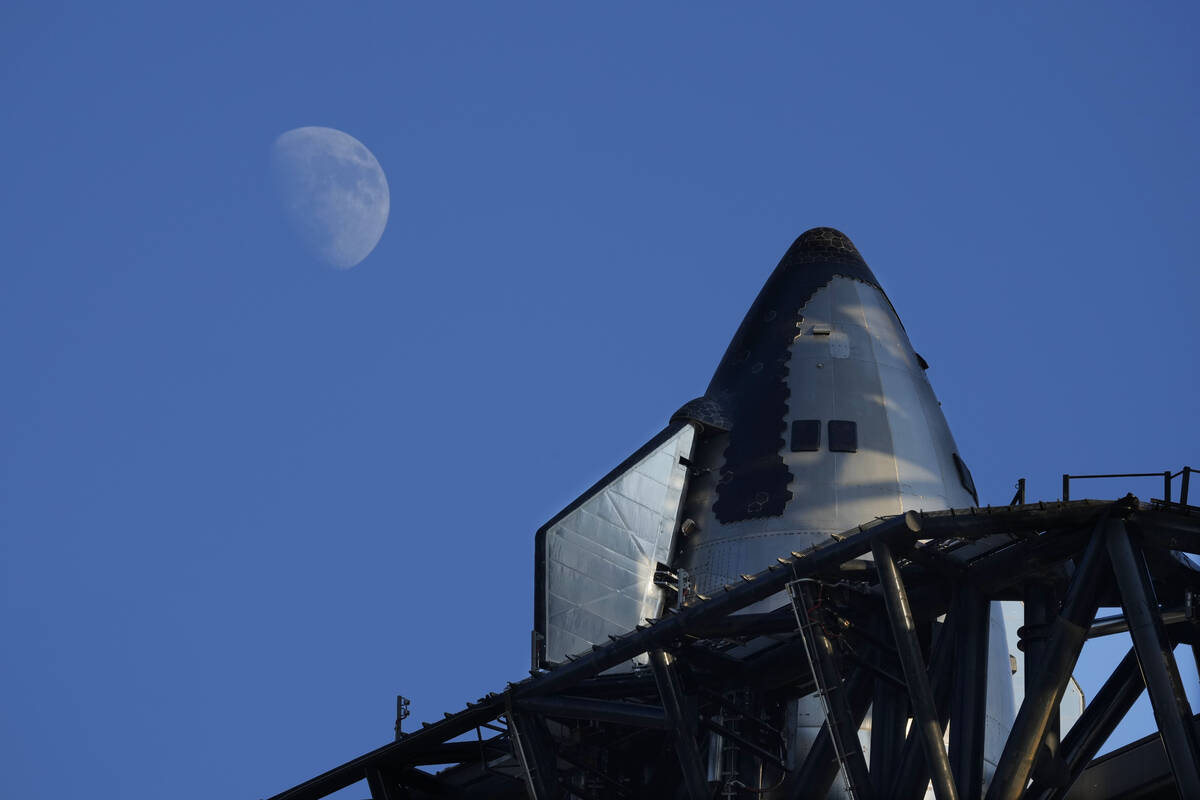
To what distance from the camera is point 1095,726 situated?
29.3 m

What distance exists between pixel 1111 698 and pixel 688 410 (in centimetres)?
1521

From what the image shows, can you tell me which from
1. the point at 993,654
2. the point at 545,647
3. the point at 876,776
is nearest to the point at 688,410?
the point at 545,647

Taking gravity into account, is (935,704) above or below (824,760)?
above

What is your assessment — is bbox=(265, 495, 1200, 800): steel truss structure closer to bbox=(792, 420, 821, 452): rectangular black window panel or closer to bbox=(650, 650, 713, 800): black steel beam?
bbox=(650, 650, 713, 800): black steel beam

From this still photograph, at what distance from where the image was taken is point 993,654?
37.2m

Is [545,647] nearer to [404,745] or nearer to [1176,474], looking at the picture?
[404,745]

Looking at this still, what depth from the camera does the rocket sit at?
3766 centimetres

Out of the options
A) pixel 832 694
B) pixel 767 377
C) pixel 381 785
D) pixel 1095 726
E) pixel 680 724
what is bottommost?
pixel 1095 726

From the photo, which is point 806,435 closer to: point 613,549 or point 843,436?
point 843,436

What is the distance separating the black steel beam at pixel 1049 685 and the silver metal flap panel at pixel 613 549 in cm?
1260

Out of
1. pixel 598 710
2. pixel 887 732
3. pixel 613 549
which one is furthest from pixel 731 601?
pixel 613 549

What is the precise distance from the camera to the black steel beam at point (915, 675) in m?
27.4

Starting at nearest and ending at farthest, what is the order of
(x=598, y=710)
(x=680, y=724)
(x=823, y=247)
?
(x=680, y=724) < (x=598, y=710) < (x=823, y=247)

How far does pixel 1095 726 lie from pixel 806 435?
39.8ft
